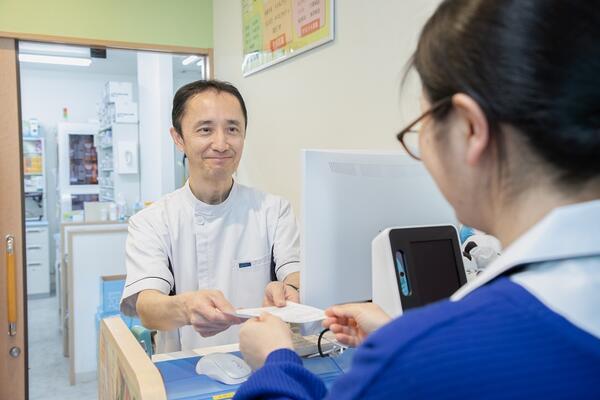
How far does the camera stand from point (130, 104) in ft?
15.8

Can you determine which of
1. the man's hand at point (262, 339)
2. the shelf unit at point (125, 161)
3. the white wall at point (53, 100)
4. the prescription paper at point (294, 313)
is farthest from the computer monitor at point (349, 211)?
the white wall at point (53, 100)

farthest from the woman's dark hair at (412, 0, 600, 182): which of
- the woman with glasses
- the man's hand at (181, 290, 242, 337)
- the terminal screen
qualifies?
the man's hand at (181, 290, 242, 337)

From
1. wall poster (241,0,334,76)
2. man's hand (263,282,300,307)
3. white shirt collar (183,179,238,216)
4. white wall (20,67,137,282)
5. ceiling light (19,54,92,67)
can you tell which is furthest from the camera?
white wall (20,67,137,282)

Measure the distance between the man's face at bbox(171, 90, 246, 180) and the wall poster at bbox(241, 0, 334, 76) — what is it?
0.51m

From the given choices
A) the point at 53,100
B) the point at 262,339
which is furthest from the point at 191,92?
the point at 53,100

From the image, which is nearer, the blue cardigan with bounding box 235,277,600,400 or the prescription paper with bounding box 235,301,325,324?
the blue cardigan with bounding box 235,277,600,400

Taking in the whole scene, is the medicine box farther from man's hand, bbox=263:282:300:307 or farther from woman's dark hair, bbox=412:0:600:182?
woman's dark hair, bbox=412:0:600:182

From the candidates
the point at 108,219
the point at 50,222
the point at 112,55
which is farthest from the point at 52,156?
the point at 108,219

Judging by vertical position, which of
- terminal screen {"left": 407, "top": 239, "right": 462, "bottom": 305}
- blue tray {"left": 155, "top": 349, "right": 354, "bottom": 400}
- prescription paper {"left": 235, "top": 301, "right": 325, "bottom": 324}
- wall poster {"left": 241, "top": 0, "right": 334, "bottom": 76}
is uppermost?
wall poster {"left": 241, "top": 0, "right": 334, "bottom": 76}

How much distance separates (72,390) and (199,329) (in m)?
2.76

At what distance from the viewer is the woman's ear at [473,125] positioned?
1.50ft

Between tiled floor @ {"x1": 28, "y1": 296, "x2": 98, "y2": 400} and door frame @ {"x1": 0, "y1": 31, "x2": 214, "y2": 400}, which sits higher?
door frame @ {"x1": 0, "y1": 31, "x2": 214, "y2": 400}

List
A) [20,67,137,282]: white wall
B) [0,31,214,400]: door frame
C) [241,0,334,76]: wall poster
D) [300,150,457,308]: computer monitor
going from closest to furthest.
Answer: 1. [300,150,457,308]: computer monitor
2. [241,0,334,76]: wall poster
3. [0,31,214,400]: door frame
4. [20,67,137,282]: white wall

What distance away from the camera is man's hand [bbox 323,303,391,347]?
93 cm
